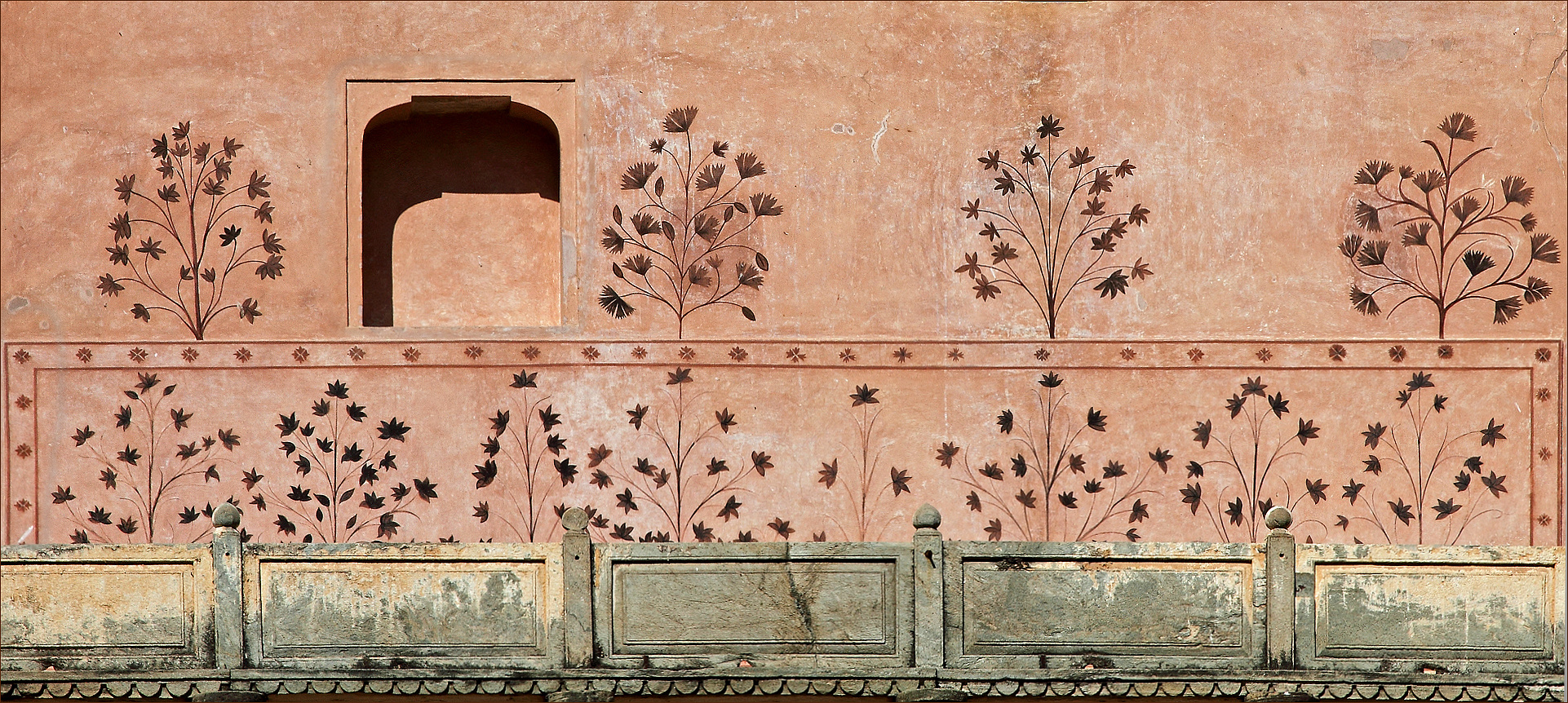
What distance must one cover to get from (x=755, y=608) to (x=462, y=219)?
98.2 inches

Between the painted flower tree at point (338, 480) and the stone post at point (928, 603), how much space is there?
2256mm

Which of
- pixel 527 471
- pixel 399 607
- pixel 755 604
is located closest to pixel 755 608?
pixel 755 604

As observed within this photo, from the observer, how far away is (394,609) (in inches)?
202

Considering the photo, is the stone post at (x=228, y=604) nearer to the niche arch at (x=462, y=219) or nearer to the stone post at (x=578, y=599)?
the stone post at (x=578, y=599)

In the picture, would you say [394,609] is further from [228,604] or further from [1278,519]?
[1278,519]

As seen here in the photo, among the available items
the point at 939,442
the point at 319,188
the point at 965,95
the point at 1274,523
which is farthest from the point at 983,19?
the point at 319,188

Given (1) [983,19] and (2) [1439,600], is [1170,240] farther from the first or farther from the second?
(2) [1439,600]

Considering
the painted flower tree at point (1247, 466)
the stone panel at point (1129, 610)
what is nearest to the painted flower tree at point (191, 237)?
the stone panel at point (1129, 610)

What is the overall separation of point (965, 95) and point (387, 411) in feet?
9.67

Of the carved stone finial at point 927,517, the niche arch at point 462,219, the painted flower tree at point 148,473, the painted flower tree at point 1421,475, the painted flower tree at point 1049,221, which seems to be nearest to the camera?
the carved stone finial at point 927,517

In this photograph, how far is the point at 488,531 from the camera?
611 centimetres

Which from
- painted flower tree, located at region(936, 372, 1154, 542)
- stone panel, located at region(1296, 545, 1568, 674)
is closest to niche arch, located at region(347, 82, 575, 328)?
painted flower tree, located at region(936, 372, 1154, 542)

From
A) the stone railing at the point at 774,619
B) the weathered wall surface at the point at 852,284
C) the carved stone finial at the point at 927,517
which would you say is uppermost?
the weathered wall surface at the point at 852,284

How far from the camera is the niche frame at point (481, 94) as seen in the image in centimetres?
618
